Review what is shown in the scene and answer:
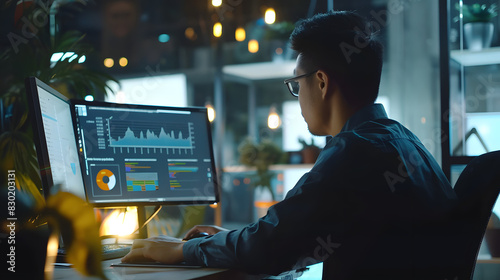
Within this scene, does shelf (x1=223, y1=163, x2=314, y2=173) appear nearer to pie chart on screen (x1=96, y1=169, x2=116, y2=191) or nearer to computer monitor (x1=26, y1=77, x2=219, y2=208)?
computer monitor (x1=26, y1=77, x2=219, y2=208)

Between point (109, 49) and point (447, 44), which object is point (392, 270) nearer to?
point (447, 44)

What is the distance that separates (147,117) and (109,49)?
3811 millimetres

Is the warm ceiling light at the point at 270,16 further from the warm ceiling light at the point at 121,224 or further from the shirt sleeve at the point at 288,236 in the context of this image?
the shirt sleeve at the point at 288,236

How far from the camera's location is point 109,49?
5336mm

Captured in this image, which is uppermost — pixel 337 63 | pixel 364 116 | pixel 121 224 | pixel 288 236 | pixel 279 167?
pixel 337 63

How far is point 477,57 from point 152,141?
1914mm

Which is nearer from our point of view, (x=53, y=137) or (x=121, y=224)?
(x=53, y=137)

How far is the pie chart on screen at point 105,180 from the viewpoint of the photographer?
1665mm

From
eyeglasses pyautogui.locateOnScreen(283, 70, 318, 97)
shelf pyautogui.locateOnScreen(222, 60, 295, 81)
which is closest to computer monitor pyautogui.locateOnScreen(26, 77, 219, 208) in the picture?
eyeglasses pyautogui.locateOnScreen(283, 70, 318, 97)

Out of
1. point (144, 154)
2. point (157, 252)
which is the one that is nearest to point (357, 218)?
point (157, 252)

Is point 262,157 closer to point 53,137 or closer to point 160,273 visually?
point 53,137

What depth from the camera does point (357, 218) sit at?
1072mm

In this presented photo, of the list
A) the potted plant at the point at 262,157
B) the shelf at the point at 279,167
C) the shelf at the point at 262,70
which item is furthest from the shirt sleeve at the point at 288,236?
the shelf at the point at 262,70

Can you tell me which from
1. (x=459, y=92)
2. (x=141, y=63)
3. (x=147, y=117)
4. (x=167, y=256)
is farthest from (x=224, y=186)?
(x=167, y=256)
